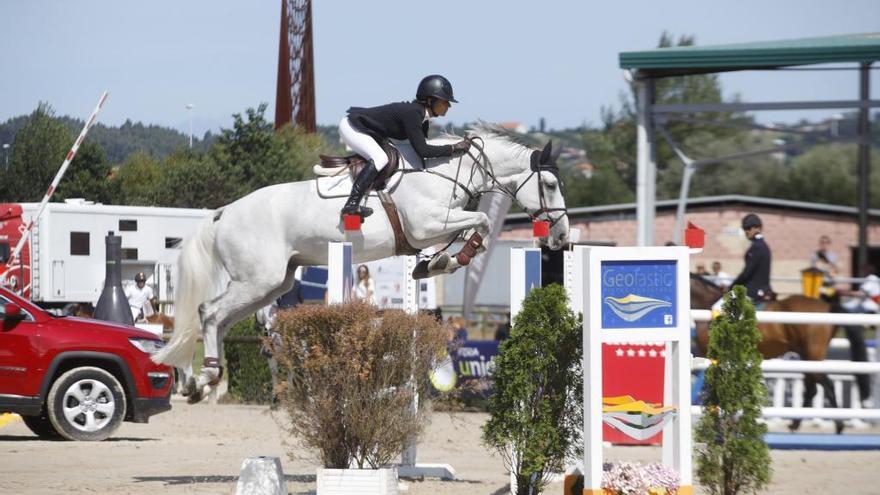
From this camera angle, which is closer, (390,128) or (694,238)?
(694,238)

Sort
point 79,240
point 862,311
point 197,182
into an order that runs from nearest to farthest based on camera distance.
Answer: point 862,311
point 197,182
point 79,240

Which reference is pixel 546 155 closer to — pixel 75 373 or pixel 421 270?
pixel 421 270

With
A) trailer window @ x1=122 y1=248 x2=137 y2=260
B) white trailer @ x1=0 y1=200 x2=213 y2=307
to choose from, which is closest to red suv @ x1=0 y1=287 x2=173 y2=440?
white trailer @ x1=0 y1=200 x2=213 y2=307

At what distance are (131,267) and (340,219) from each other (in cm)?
1126

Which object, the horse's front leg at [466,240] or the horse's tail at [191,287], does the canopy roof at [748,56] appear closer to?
the horse's front leg at [466,240]

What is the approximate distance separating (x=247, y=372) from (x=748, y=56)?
21.7 feet

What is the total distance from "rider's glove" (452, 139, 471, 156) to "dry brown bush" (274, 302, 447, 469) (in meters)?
1.88

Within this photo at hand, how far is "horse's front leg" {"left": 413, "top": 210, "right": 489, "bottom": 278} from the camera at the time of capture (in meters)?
7.67

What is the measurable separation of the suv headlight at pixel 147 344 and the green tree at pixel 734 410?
18.2 feet

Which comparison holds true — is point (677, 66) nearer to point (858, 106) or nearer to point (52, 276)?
point (858, 106)

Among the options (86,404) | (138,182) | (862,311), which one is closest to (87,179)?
(138,182)

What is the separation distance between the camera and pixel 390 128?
300 inches

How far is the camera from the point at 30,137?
13578 millimetres

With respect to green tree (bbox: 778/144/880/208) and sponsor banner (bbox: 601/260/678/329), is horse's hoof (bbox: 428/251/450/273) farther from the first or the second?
green tree (bbox: 778/144/880/208)
